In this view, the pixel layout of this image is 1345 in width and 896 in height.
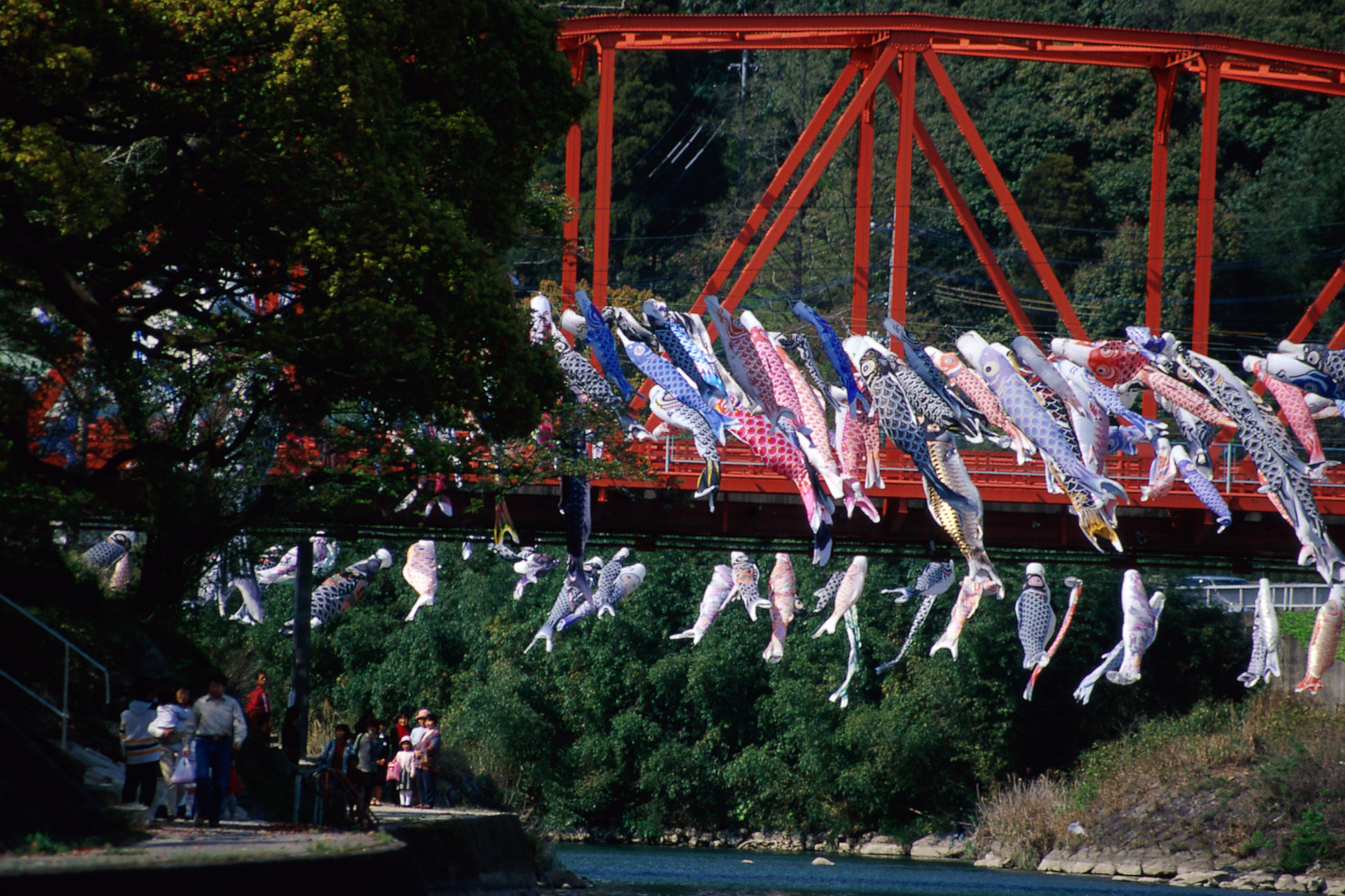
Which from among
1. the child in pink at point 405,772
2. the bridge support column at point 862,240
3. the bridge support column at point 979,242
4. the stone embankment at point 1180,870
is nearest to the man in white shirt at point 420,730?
the child in pink at point 405,772

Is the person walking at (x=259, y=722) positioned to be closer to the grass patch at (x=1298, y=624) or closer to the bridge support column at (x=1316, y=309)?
the bridge support column at (x=1316, y=309)

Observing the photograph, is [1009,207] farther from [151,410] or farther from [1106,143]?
[1106,143]

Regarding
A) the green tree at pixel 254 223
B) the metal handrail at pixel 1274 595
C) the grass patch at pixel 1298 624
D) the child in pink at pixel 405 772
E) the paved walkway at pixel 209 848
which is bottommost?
the child in pink at pixel 405 772

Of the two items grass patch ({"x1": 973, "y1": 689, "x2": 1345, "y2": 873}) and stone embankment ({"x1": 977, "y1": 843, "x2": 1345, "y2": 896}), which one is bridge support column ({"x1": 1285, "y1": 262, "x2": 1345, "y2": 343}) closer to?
grass patch ({"x1": 973, "y1": 689, "x2": 1345, "y2": 873})

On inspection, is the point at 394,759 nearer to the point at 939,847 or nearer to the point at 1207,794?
the point at 1207,794

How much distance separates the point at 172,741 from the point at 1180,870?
2445 centimetres

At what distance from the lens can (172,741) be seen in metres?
13.7

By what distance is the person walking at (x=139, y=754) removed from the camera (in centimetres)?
1338

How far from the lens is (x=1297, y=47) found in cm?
3281

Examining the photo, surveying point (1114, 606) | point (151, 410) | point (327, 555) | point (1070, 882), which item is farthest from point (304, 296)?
point (1114, 606)

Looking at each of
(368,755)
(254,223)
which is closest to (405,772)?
(368,755)

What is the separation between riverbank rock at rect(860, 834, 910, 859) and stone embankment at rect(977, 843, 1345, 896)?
Result: 126 inches

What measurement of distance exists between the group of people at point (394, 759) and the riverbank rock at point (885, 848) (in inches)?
755

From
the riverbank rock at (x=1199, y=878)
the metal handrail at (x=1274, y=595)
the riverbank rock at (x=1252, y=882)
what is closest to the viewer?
the riverbank rock at (x=1252, y=882)
